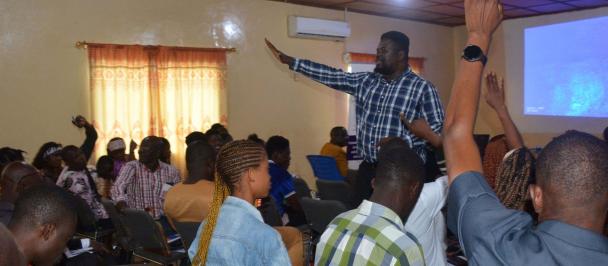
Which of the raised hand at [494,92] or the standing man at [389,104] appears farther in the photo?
the standing man at [389,104]

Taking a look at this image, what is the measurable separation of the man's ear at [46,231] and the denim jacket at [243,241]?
21.0 inches

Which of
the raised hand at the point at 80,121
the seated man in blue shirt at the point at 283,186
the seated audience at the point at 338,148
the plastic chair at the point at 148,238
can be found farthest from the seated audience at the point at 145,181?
the seated audience at the point at 338,148

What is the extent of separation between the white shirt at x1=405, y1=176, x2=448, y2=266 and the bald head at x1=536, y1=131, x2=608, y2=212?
1.10 meters

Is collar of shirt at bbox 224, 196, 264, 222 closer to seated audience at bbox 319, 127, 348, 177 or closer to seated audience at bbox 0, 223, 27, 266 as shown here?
seated audience at bbox 0, 223, 27, 266

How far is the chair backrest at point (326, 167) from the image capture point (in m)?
6.16

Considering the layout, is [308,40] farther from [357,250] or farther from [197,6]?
[357,250]

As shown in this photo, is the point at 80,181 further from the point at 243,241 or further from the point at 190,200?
the point at 243,241

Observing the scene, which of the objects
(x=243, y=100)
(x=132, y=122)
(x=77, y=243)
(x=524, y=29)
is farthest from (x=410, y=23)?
(x=77, y=243)

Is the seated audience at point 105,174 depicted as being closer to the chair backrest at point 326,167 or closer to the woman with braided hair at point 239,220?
the chair backrest at point 326,167

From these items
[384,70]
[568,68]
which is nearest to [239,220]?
[384,70]

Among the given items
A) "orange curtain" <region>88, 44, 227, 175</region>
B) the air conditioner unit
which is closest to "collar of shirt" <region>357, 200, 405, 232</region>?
"orange curtain" <region>88, 44, 227, 175</region>

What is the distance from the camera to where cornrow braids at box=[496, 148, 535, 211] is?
1.51m

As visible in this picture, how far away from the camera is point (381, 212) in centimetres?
166

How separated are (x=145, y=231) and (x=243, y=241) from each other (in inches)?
87.7
